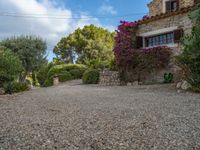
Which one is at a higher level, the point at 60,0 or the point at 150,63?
the point at 60,0

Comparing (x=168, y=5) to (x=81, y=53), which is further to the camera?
(x=81, y=53)

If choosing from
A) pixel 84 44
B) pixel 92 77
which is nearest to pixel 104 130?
pixel 92 77

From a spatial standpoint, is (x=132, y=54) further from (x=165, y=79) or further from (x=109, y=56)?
(x=109, y=56)

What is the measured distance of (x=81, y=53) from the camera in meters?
35.2

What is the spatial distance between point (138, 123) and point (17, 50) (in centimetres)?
2088

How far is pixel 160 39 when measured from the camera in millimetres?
15906

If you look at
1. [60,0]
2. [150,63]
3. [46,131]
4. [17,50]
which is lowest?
[46,131]

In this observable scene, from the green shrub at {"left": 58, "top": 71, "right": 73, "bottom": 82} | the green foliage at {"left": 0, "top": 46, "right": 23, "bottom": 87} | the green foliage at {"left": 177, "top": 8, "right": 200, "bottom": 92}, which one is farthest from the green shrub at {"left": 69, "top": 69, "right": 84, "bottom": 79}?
the green foliage at {"left": 177, "top": 8, "right": 200, "bottom": 92}

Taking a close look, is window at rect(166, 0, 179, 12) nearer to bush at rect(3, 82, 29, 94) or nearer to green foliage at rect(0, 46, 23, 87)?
green foliage at rect(0, 46, 23, 87)

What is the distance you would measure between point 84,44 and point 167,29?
67.8 feet

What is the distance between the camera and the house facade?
14359 millimetres

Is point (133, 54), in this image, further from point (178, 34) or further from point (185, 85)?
point (185, 85)

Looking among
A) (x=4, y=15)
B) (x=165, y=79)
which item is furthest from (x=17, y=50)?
(x=165, y=79)

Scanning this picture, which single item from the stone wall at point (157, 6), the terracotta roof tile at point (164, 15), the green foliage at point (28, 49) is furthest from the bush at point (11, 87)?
the stone wall at point (157, 6)
